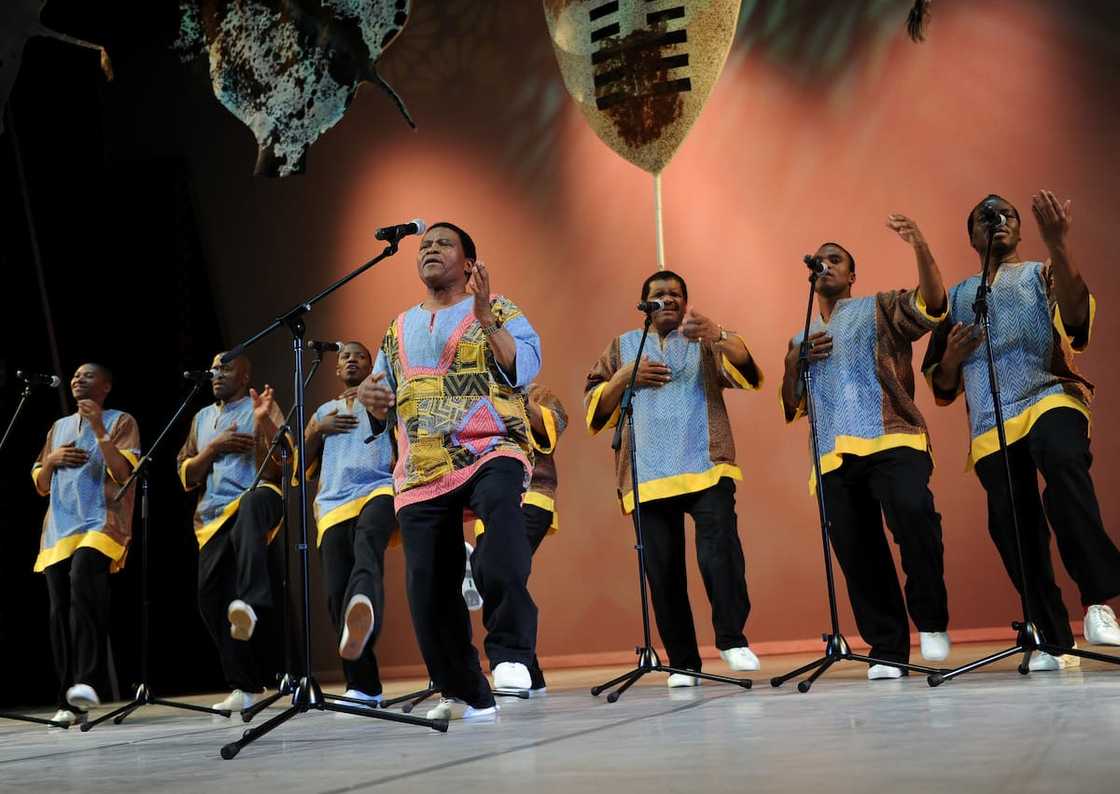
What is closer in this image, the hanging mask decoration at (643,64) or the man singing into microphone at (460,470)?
the man singing into microphone at (460,470)

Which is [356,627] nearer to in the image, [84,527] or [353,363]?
[353,363]

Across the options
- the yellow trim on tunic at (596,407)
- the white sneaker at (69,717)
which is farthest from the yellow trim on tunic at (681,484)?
the white sneaker at (69,717)

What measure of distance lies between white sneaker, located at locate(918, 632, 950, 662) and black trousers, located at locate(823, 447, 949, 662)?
0.11ft

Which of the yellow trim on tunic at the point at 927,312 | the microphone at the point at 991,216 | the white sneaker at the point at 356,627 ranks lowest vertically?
the white sneaker at the point at 356,627

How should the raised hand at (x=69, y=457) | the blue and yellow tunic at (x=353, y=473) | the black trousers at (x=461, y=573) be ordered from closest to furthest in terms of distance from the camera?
the black trousers at (x=461, y=573) → the blue and yellow tunic at (x=353, y=473) → the raised hand at (x=69, y=457)

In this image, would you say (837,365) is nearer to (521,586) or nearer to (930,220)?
(521,586)

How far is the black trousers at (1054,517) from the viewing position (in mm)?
3701

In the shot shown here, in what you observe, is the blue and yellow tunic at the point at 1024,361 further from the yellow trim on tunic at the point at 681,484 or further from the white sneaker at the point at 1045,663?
the yellow trim on tunic at the point at 681,484

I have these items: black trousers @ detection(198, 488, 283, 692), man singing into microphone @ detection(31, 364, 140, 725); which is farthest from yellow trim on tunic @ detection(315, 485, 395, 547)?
man singing into microphone @ detection(31, 364, 140, 725)

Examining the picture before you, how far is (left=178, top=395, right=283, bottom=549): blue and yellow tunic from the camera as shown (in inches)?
204

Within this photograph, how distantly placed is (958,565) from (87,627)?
160 inches

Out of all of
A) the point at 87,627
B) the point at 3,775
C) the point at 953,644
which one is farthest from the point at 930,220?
the point at 3,775

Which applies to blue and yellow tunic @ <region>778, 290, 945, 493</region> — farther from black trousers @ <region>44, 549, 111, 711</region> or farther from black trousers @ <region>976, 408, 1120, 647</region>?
black trousers @ <region>44, 549, 111, 711</region>

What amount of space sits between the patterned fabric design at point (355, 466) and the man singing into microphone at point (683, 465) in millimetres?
832
